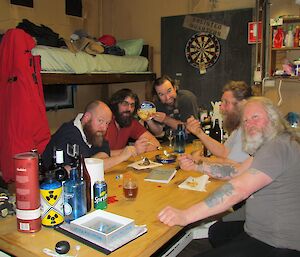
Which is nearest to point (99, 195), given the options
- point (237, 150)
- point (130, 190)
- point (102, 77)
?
point (130, 190)

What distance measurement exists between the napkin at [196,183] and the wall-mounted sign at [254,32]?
8.72 ft

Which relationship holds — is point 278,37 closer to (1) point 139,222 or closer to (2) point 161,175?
(2) point 161,175

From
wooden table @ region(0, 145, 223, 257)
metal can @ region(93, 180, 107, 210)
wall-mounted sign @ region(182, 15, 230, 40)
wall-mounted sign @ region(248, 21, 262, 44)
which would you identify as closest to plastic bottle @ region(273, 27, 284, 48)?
wall-mounted sign @ region(248, 21, 262, 44)

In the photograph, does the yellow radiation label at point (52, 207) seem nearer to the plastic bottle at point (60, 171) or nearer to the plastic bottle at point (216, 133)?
the plastic bottle at point (60, 171)

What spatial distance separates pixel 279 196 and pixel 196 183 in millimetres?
481

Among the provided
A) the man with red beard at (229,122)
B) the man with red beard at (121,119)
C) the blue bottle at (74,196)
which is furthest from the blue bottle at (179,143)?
the blue bottle at (74,196)

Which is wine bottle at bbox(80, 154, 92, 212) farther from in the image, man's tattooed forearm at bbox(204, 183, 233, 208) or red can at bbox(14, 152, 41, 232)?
man's tattooed forearm at bbox(204, 183, 233, 208)

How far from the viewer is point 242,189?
1.47m

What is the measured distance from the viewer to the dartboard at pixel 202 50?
14.6ft

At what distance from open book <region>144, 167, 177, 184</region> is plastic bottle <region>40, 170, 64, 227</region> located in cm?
71

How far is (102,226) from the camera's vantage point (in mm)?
1273

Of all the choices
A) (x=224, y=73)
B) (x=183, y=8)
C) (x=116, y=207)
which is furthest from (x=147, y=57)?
(x=116, y=207)

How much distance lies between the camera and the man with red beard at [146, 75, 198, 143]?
3299 mm


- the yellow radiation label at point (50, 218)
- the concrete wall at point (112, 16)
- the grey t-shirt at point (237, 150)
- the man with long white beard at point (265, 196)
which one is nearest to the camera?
the yellow radiation label at point (50, 218)
